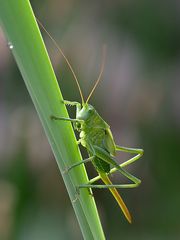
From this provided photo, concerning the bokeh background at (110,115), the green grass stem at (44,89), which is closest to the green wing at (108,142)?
the green grass stem at (44,89)

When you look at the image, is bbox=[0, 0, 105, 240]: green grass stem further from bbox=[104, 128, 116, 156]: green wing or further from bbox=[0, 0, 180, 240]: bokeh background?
bbox=[0, 0, 180, 240]: bokeh background

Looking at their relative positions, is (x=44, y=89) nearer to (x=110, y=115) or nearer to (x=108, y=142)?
(x=108, y=142)

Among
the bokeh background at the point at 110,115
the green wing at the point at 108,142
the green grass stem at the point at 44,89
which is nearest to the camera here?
Result: the green grass stem at the point at 44,89

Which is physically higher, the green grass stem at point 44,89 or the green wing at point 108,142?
the green grass stem at point 44,89

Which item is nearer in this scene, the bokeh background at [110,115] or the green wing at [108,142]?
the green wing at [108,142]

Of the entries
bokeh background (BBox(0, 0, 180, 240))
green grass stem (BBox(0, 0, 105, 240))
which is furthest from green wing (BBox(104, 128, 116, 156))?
bokeh background (BBox(0, 0, 180, 240))

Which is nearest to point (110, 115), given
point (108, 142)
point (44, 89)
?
point (108, 142)

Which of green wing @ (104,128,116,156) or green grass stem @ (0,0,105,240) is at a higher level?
green grass stem @ (0,0,105,240)

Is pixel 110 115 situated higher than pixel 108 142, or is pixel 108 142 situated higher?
pixel 108 142

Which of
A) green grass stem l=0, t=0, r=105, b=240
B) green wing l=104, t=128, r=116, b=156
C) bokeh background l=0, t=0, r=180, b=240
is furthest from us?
bokeh background l=0, t=0, r=180, b=240

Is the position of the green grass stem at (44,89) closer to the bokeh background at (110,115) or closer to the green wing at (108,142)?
the green wing at (108,142)
